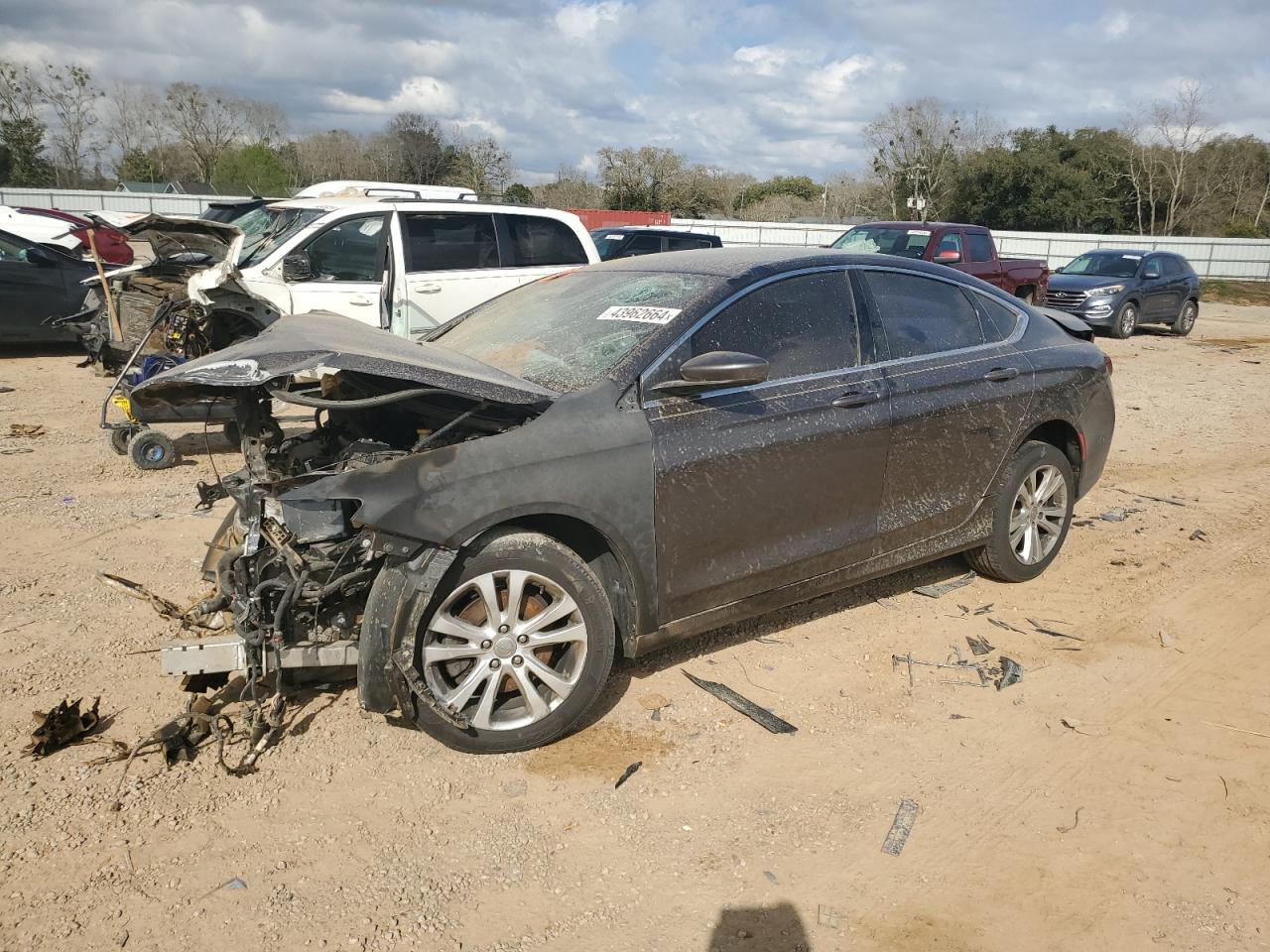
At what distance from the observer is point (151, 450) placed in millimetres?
6938

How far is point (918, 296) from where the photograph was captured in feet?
15.2

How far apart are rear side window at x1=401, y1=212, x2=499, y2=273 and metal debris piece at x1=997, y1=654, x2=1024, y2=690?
615 cm

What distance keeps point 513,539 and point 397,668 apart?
1.97 feet

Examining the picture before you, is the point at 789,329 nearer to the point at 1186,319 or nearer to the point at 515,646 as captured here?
the point at 515,646

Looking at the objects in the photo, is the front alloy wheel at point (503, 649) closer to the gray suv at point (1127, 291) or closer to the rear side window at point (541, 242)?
Answer: the rear side window at point (541, 242)

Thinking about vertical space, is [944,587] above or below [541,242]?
below

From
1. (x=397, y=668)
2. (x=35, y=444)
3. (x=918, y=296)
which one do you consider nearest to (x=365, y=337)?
(x=397, y=668)

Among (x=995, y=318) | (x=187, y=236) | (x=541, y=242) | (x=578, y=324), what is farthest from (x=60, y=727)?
(x=541, y=242)

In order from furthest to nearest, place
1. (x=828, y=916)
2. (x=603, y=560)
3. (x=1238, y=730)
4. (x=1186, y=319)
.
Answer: (x=1186, y=319) < (x=1238, y=730) < (x=603, y=560) < (x=828, y=916)

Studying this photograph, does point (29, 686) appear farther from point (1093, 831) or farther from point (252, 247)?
point (252, 247)

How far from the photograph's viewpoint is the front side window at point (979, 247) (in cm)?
1466

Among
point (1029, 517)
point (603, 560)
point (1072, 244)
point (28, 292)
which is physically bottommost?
point (1029, 517)

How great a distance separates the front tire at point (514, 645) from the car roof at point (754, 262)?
61.4 inches

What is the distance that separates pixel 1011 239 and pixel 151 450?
3288 centimetres
